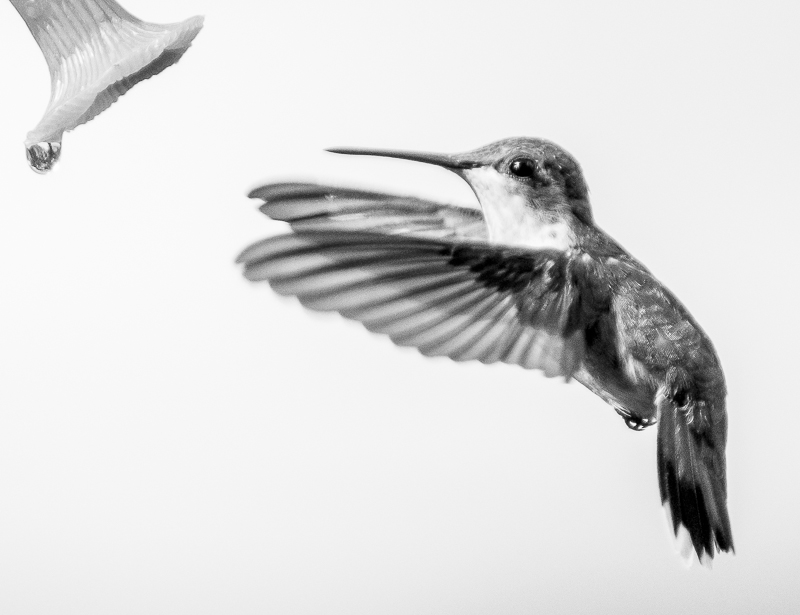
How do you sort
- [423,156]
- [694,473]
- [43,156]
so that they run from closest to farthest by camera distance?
[43,156] → [423,156] → [694,473]

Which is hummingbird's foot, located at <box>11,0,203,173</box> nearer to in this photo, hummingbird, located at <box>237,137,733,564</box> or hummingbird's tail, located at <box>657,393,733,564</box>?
hummingbird, located at <box>237,137,733,564</box>

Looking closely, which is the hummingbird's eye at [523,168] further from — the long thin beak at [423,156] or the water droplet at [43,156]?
the water droplet at [43,156]

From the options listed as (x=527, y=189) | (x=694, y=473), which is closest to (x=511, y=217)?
(x=527, y=189)

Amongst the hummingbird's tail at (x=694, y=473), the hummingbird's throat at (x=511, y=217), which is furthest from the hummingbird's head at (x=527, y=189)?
the hummingbird's tail at (x=694, y=473)

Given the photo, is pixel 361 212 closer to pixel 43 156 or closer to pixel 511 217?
pixel 511 217

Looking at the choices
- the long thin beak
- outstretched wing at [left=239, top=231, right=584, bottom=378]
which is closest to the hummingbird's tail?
outstretched wing at [left=239, top=231, right=584, bottom=378]

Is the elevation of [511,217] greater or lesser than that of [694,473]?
greater

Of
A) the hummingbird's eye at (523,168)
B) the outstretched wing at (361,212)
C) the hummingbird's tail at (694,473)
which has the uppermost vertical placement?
the hummingbird's eye at (523,168)

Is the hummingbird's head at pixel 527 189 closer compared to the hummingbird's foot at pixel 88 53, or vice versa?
the hummingbird's foot at pixel 88 53
